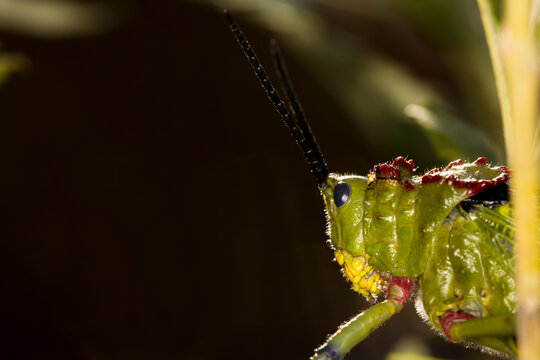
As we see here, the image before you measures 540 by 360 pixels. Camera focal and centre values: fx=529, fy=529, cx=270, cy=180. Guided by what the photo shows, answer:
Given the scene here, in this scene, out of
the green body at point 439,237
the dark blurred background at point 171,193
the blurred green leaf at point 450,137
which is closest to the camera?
the green body at point 439,237

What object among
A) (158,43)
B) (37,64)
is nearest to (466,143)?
(158,43)

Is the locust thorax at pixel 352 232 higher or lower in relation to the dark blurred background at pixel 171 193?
lower

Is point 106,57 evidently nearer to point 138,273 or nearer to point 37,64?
point 37,64

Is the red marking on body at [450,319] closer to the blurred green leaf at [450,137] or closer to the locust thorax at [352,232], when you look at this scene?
the locust thorax at [352,232]

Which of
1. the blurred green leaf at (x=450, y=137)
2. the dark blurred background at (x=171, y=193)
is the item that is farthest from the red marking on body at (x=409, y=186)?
the dark blurred background at (x=171, y=193)

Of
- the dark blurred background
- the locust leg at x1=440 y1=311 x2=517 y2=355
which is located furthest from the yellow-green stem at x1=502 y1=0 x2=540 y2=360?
the dark blurred background

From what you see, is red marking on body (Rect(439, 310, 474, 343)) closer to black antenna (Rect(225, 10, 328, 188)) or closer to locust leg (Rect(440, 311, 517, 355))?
locust leg (Rect(440, 311, 517, 355))
